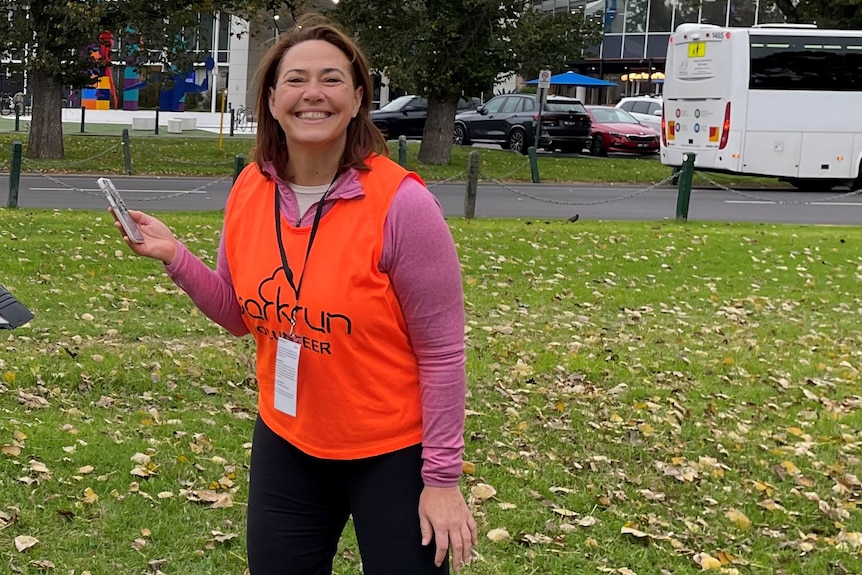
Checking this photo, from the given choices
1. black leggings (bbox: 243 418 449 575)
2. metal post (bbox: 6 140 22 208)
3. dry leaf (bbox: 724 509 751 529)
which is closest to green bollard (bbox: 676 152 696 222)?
metal post (bbox: 6 140 22 208)

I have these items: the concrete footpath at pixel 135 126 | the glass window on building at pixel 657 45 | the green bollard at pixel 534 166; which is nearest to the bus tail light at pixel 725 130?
the green bollard at pixel 534 166

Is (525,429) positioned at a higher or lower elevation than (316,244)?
lower

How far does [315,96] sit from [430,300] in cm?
55

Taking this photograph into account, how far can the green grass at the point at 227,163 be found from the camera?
74.4 feet

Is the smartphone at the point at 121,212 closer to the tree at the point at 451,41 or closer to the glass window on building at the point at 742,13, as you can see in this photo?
the tree at the point at 451,41

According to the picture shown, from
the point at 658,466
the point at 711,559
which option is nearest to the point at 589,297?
the point at 658,466

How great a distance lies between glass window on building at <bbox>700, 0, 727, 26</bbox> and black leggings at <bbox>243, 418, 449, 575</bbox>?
46.3 metres

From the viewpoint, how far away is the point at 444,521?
8.29 feet

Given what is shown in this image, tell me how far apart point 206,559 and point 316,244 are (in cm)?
→ 217

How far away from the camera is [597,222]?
15.2 metres

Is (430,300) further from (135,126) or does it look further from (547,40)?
(135,126)

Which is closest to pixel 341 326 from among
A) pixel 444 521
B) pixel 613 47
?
pixel 444 521

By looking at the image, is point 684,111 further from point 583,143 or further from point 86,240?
point 86,240

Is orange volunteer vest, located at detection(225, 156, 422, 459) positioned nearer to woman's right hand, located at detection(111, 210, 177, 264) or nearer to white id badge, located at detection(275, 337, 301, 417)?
white id badge, located at detection(275, 337, 301, 417)
